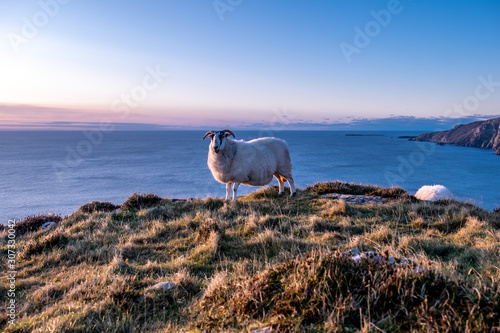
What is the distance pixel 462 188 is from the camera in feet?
167

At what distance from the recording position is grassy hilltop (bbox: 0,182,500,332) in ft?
9.44

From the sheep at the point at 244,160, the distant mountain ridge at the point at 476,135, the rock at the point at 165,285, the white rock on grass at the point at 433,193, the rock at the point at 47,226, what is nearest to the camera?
the rock at the point at 165,285

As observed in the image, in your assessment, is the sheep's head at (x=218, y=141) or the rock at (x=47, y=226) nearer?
the rock at (x=47, y=226)

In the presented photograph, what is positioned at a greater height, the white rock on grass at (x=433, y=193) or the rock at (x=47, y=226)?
the white rock on grass at (x=433, y=193)

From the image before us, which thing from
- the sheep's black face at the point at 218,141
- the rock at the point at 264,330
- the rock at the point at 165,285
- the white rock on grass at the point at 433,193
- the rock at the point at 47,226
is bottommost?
the rock at the point at 47,226

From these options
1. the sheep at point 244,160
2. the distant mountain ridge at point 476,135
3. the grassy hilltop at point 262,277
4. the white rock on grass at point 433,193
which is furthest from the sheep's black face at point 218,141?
the distant mountain ridge at point 476,135

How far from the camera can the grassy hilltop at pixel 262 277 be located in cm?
288

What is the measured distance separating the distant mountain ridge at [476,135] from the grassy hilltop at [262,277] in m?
123

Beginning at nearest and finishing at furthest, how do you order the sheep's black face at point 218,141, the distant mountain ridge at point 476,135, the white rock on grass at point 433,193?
the sheep's black face at point 218,141 → the white rock on grass at point 433,193 → the distant mountain ridge at point 476,135

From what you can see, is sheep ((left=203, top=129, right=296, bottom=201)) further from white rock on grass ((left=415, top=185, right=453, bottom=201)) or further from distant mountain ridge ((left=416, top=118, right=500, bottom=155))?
distant mountain ridge ((left=416, top=118, right=500, bottom=155))

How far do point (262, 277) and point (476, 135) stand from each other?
6144 inches

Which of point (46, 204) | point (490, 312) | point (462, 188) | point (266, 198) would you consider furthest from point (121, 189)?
point (462, 188)

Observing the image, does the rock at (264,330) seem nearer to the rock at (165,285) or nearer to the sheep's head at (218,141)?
the rock at (165,285)

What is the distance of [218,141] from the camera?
11.3 m
